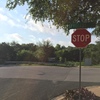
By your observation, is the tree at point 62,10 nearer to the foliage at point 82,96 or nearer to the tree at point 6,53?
the foliage at point 82,96

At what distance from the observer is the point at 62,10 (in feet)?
40.4

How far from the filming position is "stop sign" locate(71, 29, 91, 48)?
10461mm

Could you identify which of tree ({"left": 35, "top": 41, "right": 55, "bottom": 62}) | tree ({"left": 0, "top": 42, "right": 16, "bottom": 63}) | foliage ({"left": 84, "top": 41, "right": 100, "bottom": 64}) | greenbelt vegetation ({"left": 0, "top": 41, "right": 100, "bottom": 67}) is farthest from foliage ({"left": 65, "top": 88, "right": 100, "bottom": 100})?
tree ({"left": 0, "top": 42, "right": 16, "bottom": 63})

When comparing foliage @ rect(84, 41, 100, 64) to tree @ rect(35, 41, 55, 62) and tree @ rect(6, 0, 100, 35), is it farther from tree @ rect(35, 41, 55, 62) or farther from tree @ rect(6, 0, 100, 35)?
tree @ rect(6, 0, 100, 35)

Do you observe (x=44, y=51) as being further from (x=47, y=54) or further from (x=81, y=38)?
(x=81, y=38)

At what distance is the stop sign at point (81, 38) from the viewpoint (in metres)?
10.5

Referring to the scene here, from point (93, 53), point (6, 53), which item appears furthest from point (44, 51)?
point (93, 53)

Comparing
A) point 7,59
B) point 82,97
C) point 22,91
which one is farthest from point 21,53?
point 82,97

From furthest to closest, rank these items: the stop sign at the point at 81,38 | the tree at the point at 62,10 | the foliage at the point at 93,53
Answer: the foliage at the point at 93,53, the tree at the point at 62,10, the stop sign at the point at 81,38

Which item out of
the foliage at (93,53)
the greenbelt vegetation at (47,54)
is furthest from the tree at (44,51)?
the foliage at (93,53)

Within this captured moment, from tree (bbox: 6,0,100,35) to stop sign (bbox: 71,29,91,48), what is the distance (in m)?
1.62

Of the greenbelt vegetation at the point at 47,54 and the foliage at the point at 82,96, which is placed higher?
the greenbelt vegetation at the point at 47,54

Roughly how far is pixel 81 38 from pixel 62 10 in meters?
2.17

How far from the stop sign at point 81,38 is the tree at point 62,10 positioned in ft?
5.33
